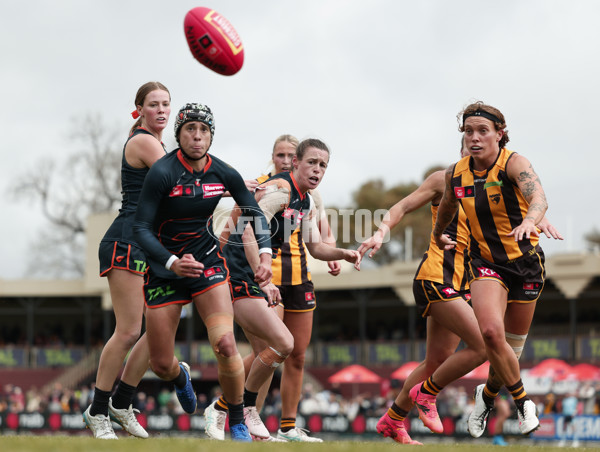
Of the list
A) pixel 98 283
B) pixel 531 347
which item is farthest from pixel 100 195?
pixel 531 347

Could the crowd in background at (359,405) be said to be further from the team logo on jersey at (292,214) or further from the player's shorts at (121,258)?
the player's shorts at (121,258)

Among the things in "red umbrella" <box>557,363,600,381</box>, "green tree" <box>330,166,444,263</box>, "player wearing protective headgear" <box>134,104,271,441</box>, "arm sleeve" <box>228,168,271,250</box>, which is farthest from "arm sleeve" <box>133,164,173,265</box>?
"green tree" <box>330,166,444,263</box>

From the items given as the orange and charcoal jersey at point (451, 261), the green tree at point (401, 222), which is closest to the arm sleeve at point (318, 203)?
the orange and charcoal jersey at point (451, 261)

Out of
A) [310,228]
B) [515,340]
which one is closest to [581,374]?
[515,340]

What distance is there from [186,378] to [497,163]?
327 centimetres

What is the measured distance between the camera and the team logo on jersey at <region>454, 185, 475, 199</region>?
25.7 ft

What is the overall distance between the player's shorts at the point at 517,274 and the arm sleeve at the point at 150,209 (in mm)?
2685

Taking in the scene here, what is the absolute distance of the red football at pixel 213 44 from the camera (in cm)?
798

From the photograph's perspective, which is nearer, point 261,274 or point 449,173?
point 261,274

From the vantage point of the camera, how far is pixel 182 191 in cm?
705

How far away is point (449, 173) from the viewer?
8008mm

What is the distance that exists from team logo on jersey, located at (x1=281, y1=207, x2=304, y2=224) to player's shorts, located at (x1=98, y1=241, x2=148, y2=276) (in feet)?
5.65

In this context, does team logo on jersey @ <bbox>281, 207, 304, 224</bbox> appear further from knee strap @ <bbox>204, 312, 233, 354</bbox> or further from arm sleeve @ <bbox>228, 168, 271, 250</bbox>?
knee strap @ <bbox>204, 312, 233, 354</bbox>

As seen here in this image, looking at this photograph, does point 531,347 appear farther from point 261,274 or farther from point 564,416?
point 261,274
